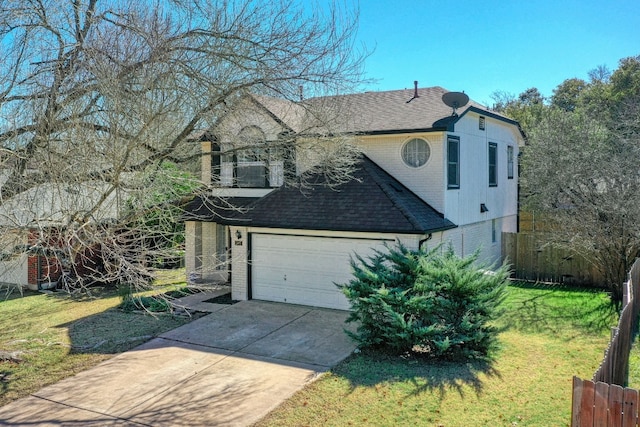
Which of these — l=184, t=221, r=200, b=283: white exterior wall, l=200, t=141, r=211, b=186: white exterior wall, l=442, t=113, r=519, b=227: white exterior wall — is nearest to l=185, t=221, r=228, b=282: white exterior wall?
l=184, t=221, r=200, b=283: white exterior wall

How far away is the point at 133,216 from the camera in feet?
28.7

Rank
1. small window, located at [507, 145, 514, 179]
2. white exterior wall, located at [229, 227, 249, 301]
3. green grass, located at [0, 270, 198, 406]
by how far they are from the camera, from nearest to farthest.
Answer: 1. green grass, located at [0, 270, 198, 406]
2. white exterior wall, located at [229, 227, 249, 301]
3. small window, located at [507, 145, 514, 179]

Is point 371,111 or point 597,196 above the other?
point 371,111

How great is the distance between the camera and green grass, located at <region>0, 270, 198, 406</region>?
30.3 ft

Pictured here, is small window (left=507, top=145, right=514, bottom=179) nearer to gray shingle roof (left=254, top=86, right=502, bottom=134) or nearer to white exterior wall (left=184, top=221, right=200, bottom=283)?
gray shingle roof (left=254, top=86, right=502, bottom=134)

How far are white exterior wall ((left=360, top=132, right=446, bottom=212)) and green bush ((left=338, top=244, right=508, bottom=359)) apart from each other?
15.0 feet

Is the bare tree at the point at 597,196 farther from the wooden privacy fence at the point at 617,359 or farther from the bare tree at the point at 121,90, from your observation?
the bare tree at the point at 121,90

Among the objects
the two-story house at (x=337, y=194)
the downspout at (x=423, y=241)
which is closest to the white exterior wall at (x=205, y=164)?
the two-story house at (x=337, y=194)

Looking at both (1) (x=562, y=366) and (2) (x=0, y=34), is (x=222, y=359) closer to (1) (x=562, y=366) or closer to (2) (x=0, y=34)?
(1) (x=562, y=366)

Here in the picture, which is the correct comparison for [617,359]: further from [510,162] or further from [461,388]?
[510,162]

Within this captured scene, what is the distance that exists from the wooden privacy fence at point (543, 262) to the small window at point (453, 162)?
3.90m

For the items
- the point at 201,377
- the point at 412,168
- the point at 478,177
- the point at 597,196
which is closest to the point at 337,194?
the point at 412,168

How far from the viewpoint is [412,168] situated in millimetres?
14594

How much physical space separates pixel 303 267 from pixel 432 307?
5043 mm
